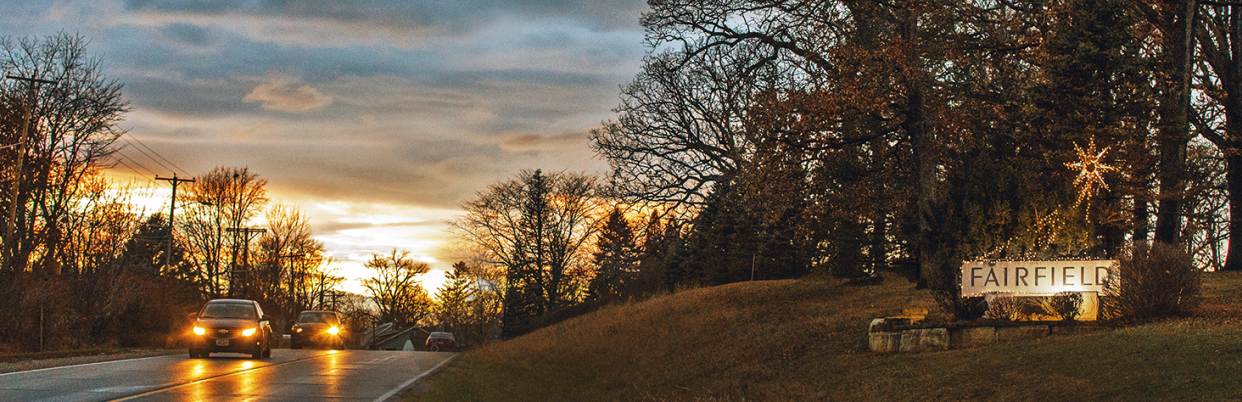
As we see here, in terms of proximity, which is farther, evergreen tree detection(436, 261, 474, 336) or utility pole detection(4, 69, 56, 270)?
evergreen tree detection(436, 261, 474, 336)

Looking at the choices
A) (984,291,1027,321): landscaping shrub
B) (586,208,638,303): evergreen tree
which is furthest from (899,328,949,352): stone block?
(586,208,638,303): evergreen tree

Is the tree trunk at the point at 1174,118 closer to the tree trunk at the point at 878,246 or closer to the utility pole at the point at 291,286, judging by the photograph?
the tree trunk at the point at 878,246

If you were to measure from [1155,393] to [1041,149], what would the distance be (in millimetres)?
15578

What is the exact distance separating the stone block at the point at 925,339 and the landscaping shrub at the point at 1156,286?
7.77 ft

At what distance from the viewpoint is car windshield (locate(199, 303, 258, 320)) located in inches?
1233

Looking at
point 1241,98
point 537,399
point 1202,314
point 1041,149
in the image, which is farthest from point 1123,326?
point 1241,98

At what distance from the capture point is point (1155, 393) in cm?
1109

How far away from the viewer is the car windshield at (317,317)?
171 feet

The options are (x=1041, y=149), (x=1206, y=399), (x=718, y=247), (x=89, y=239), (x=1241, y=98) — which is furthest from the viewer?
(x=718, y=247)

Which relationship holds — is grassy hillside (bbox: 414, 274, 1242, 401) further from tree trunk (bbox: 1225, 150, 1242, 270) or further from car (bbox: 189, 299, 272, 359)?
car (bbox: 189, 299, 272, 359)

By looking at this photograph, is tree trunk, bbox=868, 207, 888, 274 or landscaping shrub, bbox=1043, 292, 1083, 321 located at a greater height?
tree trunk, bbox=868, 207, 888, 274

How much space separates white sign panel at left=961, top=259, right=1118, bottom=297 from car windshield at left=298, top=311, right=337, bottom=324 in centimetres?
3834

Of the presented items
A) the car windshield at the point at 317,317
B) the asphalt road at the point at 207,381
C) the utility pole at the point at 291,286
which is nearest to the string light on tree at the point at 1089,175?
the asphalt road at the point at 207,381

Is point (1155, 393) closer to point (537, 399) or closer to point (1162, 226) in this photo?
point (537, 399)
